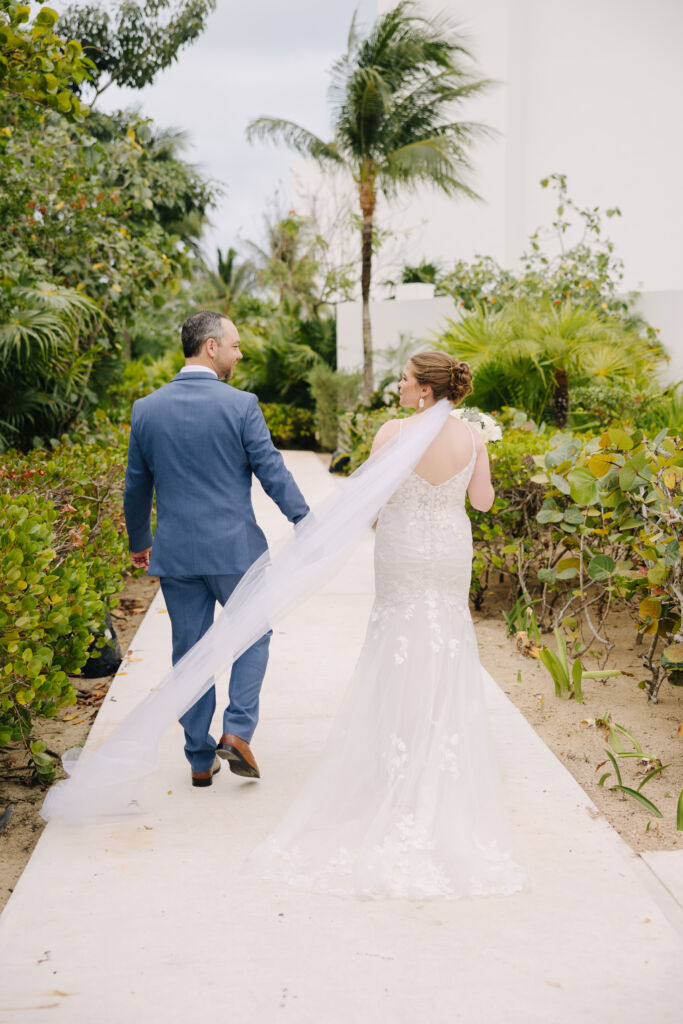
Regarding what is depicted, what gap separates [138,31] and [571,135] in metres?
9.55

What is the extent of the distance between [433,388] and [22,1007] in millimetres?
2472

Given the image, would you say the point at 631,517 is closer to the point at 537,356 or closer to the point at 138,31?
the point at 537,356

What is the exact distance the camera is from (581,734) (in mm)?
4281

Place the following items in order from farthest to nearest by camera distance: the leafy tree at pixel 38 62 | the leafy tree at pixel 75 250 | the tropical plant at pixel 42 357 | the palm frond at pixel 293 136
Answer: the palm frond at pixel 293 136 < the leafy tree at pixel 75 250 < the tropical plant at pixel 42 357 < the leafy tree at pixel 38 62

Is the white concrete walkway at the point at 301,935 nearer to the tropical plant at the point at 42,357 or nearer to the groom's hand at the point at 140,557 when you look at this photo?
the groom's hand at the point at 140,557

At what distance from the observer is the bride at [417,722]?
3.06 meters

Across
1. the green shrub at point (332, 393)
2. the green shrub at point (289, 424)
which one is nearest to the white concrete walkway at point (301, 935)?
the green shrub at point (332, 393)

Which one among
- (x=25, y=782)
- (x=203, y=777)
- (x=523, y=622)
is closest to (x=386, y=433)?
(x=203, y=777)

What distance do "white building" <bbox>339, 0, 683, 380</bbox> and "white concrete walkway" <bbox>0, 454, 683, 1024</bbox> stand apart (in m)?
12.3

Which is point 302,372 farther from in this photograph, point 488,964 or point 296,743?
point 488,964

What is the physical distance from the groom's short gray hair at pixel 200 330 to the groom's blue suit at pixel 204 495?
12 cm

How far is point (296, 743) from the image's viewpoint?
4168 mm

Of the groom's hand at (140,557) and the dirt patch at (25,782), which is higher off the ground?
the groom's hand at (140,557)

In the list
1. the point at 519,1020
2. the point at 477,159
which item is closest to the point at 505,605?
the point at 519,1020
